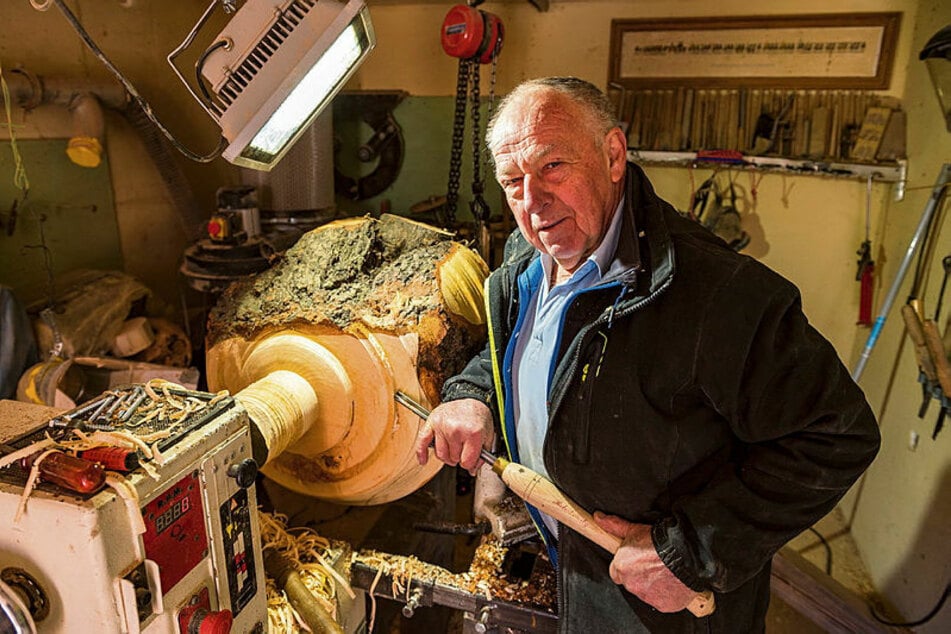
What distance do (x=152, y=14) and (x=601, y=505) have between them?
3337 mm

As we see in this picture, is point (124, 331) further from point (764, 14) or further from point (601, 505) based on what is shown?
point (764, 14)

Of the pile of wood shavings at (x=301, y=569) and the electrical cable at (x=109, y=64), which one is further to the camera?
the pile of wood shavings at (x=301, y=569)

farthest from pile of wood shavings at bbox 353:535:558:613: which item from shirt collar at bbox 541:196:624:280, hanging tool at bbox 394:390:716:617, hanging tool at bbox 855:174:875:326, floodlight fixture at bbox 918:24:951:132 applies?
hanging tool at bbox 855:174:875:326

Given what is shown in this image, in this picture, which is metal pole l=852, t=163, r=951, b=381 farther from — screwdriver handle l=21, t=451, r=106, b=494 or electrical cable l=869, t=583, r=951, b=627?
screwdriver handle l=21, t=451, r=106, b=494

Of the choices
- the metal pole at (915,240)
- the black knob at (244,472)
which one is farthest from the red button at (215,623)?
the metal pole at (915,240)

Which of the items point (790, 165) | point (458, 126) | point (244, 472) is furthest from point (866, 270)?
point (244, 472)

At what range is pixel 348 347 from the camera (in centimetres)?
163

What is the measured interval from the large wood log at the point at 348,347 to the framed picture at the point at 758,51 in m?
2.48

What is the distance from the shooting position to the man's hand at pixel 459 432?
140 centimetres

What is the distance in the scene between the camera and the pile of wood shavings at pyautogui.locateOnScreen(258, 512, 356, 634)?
4.69 feet

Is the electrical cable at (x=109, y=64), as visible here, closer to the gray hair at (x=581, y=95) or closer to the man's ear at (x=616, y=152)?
the gray hair at (x=581, y=95)

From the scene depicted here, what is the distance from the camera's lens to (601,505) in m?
1.25

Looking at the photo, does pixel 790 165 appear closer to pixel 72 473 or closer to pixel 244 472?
pixel 244 472

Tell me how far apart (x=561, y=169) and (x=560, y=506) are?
0.68 m
